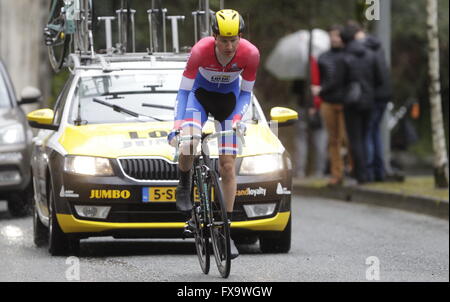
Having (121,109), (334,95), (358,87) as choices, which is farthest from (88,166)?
(334,95)

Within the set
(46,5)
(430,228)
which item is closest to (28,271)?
(430,228)

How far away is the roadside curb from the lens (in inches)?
669

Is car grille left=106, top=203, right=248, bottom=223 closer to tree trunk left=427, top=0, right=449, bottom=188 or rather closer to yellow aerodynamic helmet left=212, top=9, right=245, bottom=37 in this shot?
yellow aerodynamic helmet left=212, top=9, right=245, bottom=37

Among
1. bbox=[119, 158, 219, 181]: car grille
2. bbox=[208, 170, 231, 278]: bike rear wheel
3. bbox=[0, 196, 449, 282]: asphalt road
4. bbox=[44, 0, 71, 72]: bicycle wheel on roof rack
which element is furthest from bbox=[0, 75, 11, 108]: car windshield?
bbox=[208, 170, 231, 278]: bike rear wheel

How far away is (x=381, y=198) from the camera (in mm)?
18734

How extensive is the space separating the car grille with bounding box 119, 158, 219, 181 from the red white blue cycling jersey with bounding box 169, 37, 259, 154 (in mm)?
980

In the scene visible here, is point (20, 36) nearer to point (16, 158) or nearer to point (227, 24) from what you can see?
point (16, 158)

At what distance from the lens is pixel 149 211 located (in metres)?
11.6

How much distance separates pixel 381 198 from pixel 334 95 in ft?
5.68

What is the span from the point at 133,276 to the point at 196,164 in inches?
37.0

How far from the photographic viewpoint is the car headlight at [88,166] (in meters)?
11.6

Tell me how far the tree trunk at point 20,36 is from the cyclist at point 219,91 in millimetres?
19773

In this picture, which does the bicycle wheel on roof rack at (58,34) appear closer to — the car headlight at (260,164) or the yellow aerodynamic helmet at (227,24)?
the car headlight at (260,164)

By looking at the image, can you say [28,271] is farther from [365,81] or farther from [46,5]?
[46,5]
